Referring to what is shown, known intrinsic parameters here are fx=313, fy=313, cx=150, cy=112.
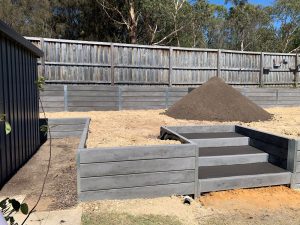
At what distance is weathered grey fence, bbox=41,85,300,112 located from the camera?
10.9 meters

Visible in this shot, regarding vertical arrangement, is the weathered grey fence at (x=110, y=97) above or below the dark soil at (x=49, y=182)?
above

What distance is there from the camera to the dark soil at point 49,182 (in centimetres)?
414

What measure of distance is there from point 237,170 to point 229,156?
1.22 ft

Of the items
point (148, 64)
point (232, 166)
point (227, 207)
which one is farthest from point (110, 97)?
point (227, 207)

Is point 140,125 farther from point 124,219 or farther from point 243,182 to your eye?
point 124,219

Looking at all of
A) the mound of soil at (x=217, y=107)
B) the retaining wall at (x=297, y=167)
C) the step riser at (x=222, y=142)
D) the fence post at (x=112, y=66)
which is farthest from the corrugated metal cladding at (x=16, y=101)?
the fence post at (x=112, y=66)

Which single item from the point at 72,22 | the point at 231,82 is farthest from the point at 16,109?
the point at 72,22

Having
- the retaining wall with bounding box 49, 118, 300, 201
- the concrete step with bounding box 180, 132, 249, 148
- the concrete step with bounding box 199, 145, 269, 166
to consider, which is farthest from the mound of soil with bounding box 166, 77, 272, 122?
the retaining wall with bounding box 49, 118, 300, 201

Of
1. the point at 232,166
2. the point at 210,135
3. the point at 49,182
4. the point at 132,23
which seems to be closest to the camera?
the point at 49,182

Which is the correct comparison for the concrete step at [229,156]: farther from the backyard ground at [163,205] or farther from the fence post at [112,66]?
the fence post at [112,66]

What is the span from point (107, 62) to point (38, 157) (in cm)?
703

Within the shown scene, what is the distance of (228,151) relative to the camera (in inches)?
231

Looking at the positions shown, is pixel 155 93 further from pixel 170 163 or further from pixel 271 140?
pixel 170 163

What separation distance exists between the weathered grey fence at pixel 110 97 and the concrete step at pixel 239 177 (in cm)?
699
